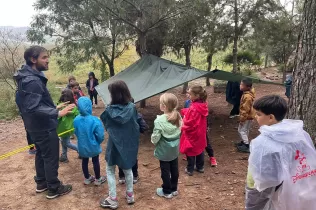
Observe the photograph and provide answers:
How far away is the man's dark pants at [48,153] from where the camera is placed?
2861 millimetres

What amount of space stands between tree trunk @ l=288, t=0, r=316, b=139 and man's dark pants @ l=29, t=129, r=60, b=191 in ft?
8.02

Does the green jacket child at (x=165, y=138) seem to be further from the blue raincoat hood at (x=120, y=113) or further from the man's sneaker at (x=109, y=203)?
the man's sneaker at (x=109, y=203)

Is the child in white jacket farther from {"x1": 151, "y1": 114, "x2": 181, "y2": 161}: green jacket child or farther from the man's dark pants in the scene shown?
the man's dark pants

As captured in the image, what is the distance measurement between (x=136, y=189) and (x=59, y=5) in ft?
16.3

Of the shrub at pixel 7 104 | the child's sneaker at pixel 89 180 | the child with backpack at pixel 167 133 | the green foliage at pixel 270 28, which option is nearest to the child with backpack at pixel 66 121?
the child's sneaker at pixel 89 180

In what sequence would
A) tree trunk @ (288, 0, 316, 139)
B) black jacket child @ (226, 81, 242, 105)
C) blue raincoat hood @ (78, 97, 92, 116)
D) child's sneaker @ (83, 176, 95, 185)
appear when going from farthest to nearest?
black jacket child @ (226, 81, 242, 105), child's sneaker @ (83, 176, 95, 185), blue raincoat hood @ (78, 97, 92, 116), tree trunk @ (288, 0, 316, 139)

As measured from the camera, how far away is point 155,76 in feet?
17.0

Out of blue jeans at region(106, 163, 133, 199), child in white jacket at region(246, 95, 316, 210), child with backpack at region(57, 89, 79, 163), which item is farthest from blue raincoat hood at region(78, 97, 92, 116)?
child in white jacket at region(246, 95, 316, 210)

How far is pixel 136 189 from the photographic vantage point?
3232 millimetres

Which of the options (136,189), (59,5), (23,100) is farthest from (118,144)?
(59,5)

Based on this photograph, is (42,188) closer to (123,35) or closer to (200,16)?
(123,35)

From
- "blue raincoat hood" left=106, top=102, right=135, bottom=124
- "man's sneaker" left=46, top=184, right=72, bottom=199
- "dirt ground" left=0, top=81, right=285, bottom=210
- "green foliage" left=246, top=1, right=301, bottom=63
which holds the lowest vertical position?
"dirt ground" left=0, top=81, right=285, bottom=210

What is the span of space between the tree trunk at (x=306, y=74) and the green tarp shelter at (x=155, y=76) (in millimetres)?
2077

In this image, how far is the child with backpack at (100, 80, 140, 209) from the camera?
8.55 ft
